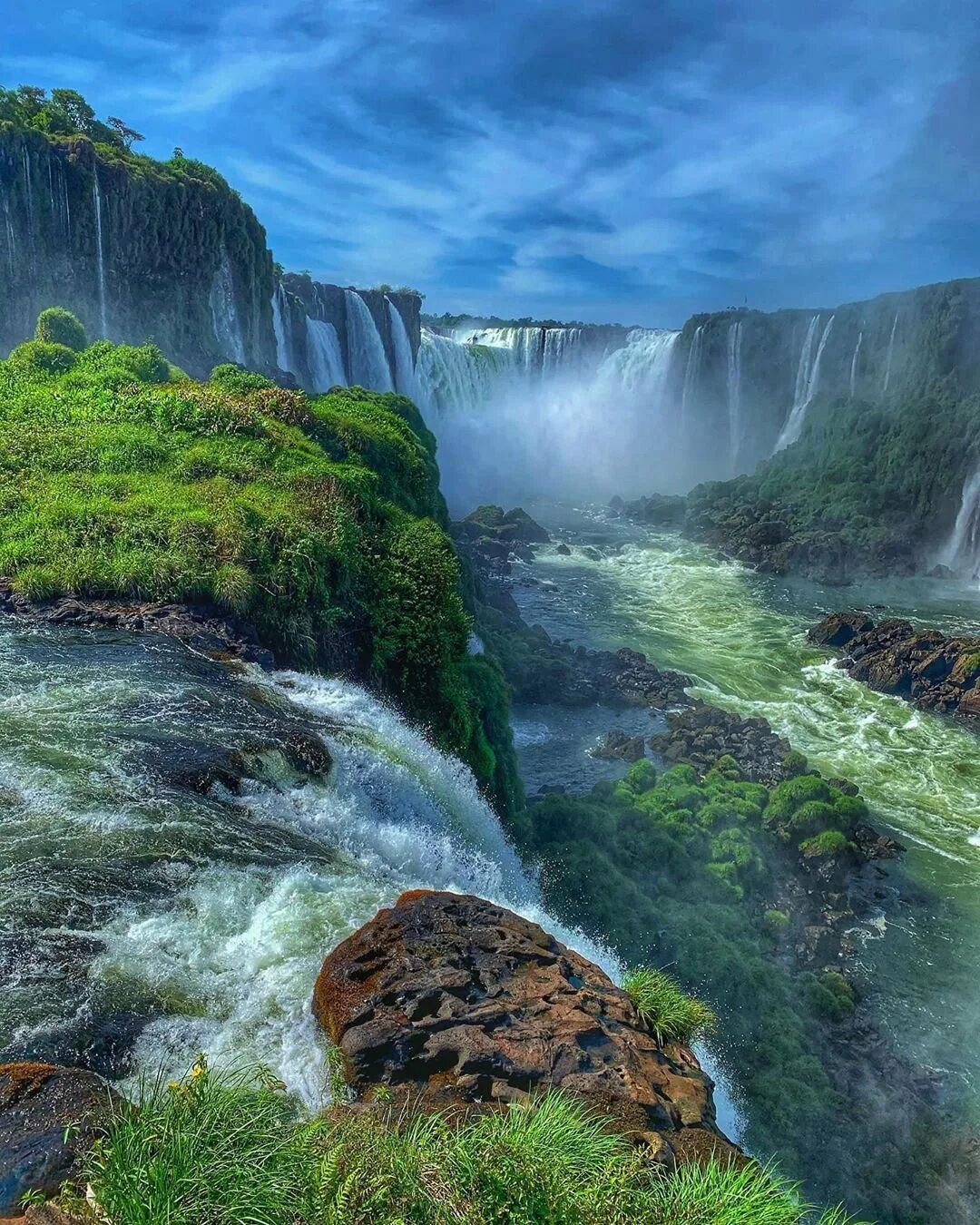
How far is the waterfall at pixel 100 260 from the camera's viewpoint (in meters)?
32.9

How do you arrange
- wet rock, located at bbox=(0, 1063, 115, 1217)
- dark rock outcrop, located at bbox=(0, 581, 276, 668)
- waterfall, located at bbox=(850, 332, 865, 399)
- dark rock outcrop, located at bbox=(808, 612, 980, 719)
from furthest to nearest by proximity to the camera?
1. waterfall, located at bbox=(850, 332, 865, 399)
2. dark rock outcrop, located at bbox=(808, 612, 980, 719)
3. dark rock outcrop, located at bbox=(0, 581, 276, 668)
4. wet rock, located at bbox=(0, 1063, 115, 1217)

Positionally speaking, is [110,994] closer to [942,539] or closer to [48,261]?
[48,261]

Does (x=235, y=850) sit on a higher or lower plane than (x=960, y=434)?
lower

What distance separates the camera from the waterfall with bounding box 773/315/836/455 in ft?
168

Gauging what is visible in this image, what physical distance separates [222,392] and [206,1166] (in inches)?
709

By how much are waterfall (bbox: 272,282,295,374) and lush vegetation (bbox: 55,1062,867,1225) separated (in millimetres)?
43157

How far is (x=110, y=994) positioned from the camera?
4969 mm

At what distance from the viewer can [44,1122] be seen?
11.9 feet

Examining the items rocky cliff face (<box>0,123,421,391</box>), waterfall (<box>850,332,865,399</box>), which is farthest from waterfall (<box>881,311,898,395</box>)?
rocky cliff face (<box>0,123,421,391</box>)

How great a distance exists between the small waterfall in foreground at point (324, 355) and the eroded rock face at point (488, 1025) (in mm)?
42381

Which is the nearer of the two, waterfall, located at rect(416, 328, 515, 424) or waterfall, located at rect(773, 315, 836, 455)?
waterfall, located at rect(773, 315, 836, 455)

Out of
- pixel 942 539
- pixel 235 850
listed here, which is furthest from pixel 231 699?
pixel 942 539

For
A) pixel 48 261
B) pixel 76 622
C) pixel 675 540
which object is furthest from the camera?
pixel 675 540

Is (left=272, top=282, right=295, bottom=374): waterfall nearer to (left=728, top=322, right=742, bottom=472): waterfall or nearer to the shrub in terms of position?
the shrub
